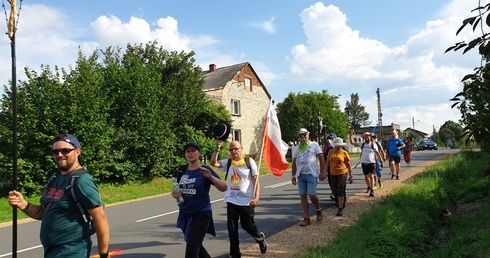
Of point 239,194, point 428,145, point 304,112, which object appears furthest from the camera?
point 428,145

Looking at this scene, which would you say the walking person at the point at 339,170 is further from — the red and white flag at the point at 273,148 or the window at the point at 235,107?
the window at the point at 235,107

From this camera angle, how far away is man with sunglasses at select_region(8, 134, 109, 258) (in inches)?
122

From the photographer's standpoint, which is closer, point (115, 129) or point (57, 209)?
point (57, 209)

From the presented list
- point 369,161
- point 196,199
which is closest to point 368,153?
point 369,161

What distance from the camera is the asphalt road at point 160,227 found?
277 inches

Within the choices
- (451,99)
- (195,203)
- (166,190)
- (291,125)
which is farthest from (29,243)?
(291,125)

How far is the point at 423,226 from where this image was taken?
805 cm

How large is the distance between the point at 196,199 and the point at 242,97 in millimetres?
32010

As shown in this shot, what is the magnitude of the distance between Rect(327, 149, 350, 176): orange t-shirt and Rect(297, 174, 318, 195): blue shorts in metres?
1.34

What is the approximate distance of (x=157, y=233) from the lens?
328 inches

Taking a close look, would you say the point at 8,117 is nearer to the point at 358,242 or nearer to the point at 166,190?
the point at 166,190

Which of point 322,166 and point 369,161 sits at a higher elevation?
point 322,166

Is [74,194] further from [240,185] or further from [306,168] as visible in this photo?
[306,168]

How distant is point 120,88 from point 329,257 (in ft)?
53.3
